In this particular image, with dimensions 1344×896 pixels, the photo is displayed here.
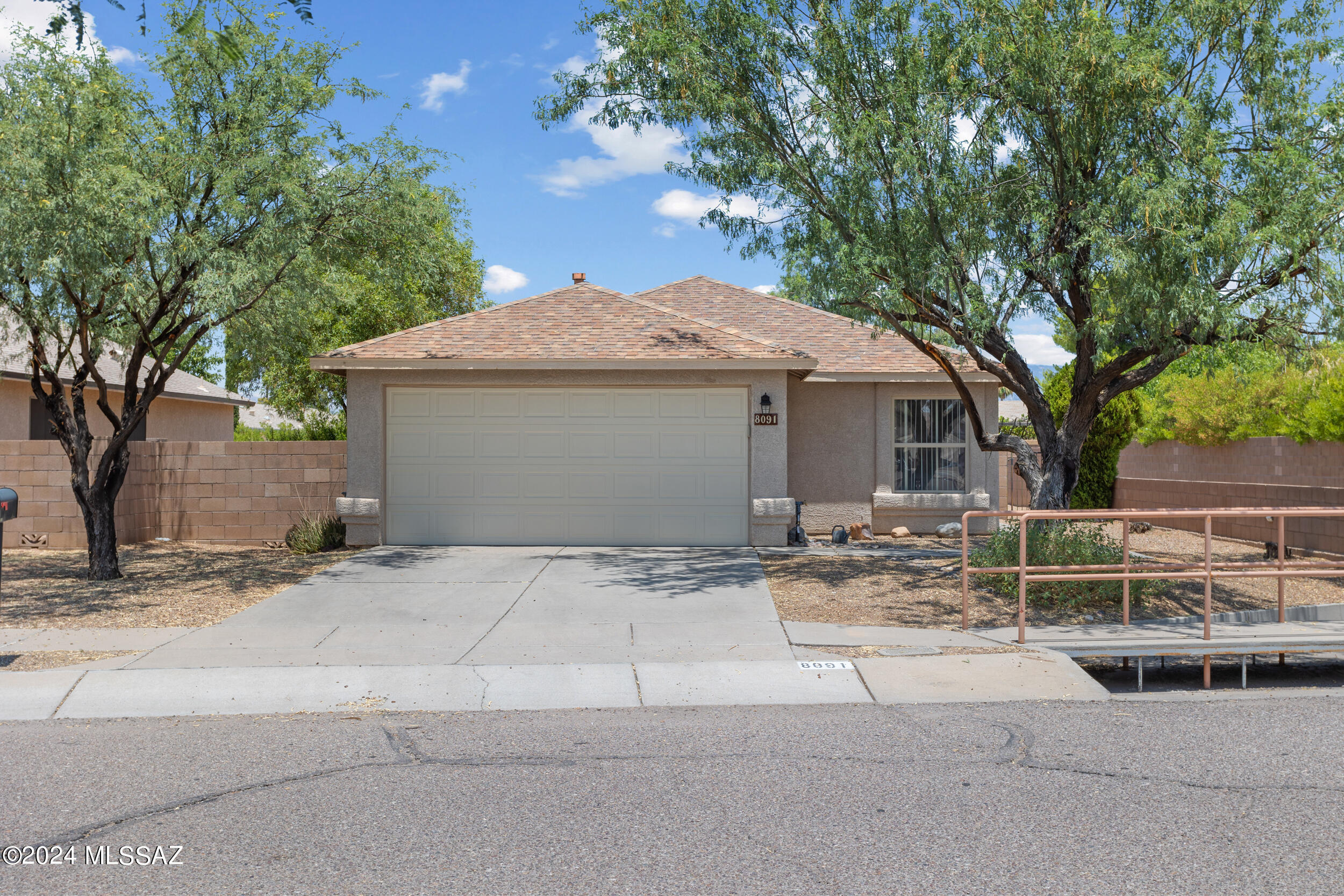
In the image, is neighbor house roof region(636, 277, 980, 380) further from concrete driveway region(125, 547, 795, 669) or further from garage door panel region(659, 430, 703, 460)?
concrete driveway region(125, 547, 795, 669)

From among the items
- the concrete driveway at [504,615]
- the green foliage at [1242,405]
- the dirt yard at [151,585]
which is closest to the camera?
the concrete driveway at [504,615]

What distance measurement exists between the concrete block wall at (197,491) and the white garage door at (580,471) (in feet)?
6.27

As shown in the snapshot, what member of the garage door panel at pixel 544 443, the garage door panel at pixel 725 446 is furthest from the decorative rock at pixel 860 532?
the garage door panel at pixel 544 443

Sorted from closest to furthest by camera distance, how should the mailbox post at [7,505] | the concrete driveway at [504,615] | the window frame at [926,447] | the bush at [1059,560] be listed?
1. the concrete driveway at [504,615]
2. the mailbox post at [7,505]
3. the bush at [1059,560]
4. the window frame at [926,447]

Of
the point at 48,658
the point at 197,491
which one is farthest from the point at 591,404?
the point at 48,658

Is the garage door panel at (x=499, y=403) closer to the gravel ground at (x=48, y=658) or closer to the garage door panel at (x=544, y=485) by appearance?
the garage door panel at (x=544, y=485)

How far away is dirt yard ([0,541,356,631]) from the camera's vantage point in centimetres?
978

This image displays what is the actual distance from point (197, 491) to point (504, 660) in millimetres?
9961

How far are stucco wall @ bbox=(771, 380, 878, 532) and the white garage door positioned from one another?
2305 millimetres

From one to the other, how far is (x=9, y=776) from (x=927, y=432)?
13.9m

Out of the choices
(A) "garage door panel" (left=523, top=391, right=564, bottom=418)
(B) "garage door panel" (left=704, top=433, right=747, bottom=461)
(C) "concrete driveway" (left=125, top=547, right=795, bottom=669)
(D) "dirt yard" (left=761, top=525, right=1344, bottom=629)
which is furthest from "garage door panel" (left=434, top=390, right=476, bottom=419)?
(D) "dirt yard" (left=761, top=525, right=1344, bottom=629)

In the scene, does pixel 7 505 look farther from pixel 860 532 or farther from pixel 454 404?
pixel 860 532

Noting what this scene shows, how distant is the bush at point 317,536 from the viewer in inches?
568

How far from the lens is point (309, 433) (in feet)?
66.6
